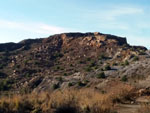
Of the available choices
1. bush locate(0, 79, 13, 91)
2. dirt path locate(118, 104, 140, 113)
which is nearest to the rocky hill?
bush locate(0, 79, 13, 91)

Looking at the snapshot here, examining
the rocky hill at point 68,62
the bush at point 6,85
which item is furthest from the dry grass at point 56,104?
the bush at point 6,85

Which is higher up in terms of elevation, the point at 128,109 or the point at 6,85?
the point at 128,109

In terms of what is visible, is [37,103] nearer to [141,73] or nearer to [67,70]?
[141,73]

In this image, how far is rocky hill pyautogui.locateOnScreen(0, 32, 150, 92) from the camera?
3170cm

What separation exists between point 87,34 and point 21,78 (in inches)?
1021

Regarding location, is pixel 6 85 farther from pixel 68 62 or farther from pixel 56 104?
pixel 56 104

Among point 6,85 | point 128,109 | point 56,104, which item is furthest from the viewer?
point 6,85

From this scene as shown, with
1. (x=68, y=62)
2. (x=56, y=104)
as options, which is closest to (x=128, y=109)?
(x=56, y=104)

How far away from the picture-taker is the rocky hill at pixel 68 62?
31703 mm

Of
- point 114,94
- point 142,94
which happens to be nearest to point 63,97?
point 114,94

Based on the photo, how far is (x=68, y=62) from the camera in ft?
155

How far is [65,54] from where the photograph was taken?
171 feet

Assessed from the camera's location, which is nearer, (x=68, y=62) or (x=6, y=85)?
(x=6, y=85)

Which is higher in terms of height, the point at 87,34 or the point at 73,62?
the point at 87,34
